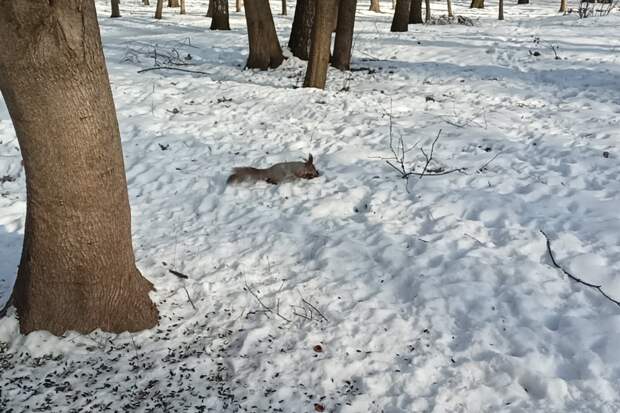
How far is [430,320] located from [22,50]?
3.10m

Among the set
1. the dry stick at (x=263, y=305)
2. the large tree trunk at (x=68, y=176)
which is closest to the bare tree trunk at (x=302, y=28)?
the dry stick at (x=263, y=305)

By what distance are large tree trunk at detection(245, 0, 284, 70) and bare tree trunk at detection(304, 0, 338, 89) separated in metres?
1.93

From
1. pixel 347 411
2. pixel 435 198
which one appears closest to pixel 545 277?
pixel 435 198

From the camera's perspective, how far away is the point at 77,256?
3393 mm

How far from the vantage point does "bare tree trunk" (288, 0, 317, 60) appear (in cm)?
1141

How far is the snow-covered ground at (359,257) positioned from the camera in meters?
3.11

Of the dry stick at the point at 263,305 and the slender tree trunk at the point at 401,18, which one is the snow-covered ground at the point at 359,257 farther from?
the slender tree trunk at the point at 401,18

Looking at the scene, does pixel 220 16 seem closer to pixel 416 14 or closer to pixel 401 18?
pixel 401 18

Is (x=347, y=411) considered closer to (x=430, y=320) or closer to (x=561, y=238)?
(x=430, y=320)

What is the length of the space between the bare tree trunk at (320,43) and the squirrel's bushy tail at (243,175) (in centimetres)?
355

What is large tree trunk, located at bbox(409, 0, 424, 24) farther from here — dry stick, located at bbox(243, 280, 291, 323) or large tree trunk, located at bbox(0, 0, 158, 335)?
large tree trunk, located at bbox(0, 0, 158, 335)

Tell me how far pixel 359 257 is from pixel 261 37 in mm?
7604

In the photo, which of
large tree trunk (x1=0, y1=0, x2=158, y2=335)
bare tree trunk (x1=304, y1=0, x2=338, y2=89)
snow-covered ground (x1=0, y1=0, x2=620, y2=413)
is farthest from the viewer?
bare tree trunk (x1=304, y1=0, x2=338, y2=89)

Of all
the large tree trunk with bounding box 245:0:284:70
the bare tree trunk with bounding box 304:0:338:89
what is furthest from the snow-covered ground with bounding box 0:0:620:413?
the large tree trunk with bounding box 245:0:284:70
